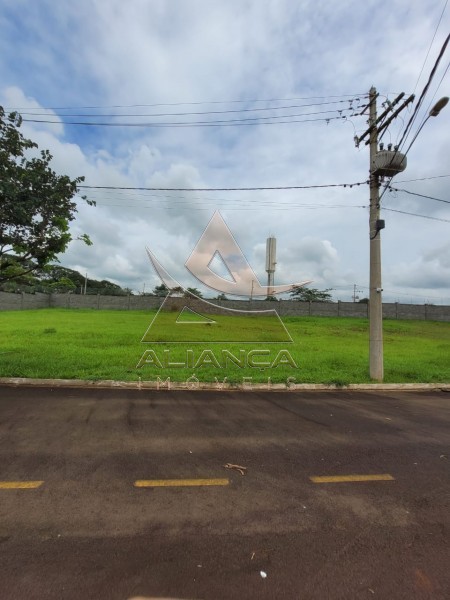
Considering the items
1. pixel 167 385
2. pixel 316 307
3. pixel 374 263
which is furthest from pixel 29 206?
pixel 316 307

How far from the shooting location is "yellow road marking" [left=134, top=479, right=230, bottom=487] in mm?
3492

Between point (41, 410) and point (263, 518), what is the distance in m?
4.43

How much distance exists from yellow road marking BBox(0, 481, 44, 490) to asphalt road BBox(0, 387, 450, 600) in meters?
0.02

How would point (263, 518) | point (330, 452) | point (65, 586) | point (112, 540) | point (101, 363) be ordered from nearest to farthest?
1. point (65, 586)
2. point (112, 540)
3. point (263, 518)
4. point (330, 452)
5. point (101, 363)

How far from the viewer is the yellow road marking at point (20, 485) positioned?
11.0 feet

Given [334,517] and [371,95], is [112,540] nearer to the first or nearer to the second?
[334,517]

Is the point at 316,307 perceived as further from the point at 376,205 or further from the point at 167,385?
the point at 167,385

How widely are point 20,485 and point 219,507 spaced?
1.89m

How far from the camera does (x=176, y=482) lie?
356cm

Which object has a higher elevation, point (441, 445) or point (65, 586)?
point (441, 445)

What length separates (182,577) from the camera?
226 cm

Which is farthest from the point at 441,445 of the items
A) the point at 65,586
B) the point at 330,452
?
the point at 65,586

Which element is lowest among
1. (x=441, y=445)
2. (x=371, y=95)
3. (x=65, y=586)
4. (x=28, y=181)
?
(x=65, y=586)

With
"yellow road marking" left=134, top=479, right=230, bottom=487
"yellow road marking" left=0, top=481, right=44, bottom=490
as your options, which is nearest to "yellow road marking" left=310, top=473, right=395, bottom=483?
"yellow road marking" left=134, top=479, right=230, bottom=487
